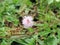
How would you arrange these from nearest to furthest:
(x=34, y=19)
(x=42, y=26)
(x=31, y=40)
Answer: (x=31, y=40) < (x=42, y=26) < (x=34, y=19)

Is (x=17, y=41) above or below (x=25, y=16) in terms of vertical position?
below

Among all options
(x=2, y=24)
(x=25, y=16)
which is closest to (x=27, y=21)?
(x=25, y=16)

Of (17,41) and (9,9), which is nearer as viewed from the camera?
(17,41)

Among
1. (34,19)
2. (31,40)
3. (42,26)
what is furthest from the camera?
(34,19)

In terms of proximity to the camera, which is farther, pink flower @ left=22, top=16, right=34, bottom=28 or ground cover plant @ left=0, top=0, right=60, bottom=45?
pink flower @ left=22, top=16, right=34, bottom=28

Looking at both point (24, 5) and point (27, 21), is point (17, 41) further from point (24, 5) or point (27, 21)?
point (24, 5)

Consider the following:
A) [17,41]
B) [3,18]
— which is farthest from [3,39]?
[3,18]

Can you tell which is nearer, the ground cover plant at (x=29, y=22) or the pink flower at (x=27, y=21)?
the ground cover plant at (x=29, y=22)
